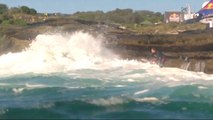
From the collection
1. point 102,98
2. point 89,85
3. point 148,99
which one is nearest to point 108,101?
point 102,98

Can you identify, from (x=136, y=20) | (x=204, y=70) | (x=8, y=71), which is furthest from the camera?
(x=136, y=20)

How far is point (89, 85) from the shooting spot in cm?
1958

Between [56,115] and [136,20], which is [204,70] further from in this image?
[136,20]

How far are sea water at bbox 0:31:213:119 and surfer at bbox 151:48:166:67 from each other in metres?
0.63

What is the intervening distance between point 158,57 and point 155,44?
71.4 inches

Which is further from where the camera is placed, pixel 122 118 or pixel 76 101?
pixel 76 101

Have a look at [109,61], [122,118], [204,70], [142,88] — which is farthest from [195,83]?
[109,61]

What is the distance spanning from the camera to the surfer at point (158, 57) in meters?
27.6

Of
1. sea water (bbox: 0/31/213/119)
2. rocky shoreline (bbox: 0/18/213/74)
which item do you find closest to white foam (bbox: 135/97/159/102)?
sea water (bbox: 0/31/213/119)

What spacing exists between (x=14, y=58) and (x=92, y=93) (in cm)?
1578

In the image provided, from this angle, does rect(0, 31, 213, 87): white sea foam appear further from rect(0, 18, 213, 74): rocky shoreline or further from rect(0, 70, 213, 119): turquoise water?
rect(0, 70, 213, 119): turquoise water

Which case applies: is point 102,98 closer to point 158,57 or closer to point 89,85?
point 89,85

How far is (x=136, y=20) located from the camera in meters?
105

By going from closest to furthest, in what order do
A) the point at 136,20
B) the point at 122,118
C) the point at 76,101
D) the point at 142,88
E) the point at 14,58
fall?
the point at 122,118, the point at 76,101, the point at 142,88, the point at 14,58, the point at 136,20
